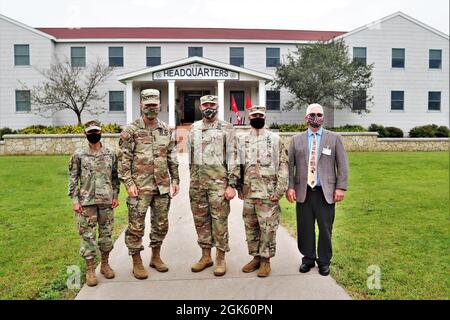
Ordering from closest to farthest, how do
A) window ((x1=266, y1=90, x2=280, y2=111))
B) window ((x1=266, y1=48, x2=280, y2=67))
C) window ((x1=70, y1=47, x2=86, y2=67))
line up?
window ((x1=70, y1=47, x2=86, y2=67))
window ((x1=266, y1=90, x2=280, y2=111))
window ((x1=266, y1=48, x2=280, y2=67))

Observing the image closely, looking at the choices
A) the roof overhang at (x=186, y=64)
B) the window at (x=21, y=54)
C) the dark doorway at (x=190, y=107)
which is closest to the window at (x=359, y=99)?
the roof overhang at (x=186, y=64)

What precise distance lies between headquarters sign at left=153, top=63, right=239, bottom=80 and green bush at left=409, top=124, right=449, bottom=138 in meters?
12.8

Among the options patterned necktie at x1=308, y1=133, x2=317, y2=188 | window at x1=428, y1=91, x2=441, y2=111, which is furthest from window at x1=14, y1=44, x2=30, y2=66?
window at x1=428, y1=91, x2=441, y2=111

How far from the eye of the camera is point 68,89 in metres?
23.4

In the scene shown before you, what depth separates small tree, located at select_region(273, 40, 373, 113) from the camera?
75.5ft

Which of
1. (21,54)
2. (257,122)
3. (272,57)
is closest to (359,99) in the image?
(272,57)

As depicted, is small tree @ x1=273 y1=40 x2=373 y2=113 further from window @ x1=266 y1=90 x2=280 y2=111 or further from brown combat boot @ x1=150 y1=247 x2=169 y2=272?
brown combat boot @ x1=150 y1=247 x2=169 y2=272

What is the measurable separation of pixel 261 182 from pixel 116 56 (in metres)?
24.7

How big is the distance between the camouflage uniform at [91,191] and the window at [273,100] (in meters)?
23.4

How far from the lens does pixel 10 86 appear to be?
25.6 metres

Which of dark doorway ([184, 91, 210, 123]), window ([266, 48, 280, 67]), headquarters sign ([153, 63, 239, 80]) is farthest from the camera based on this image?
window ([266, 48, 280, 67])

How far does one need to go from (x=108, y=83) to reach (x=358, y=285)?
81.9ft

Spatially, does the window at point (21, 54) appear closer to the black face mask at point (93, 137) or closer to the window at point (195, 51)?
the window at point (195, 51)

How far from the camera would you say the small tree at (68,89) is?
23625 mm
